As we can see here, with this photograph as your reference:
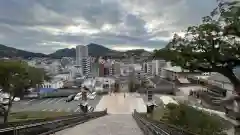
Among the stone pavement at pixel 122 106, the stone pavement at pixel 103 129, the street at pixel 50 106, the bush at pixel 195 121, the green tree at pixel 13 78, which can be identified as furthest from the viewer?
the street at pixel 50 106

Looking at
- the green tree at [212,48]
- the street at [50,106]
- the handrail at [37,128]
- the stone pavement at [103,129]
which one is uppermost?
the green tree at [212,48]

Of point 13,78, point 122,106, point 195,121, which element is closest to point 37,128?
point 195,121

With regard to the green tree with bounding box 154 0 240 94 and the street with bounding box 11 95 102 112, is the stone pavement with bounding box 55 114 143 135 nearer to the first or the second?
the green tree with bounding box 154 0 240 94

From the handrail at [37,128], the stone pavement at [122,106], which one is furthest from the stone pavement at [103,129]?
the stone pavement at [122,106]

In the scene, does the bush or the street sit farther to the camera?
the street

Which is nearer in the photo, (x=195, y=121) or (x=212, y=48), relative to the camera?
(x=212, y=48)

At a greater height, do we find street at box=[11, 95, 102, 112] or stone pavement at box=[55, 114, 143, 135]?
stone pavement at box=[55, 114, 143, 135]

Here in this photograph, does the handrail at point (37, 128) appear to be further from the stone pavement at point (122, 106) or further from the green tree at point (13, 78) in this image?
the stone pavement at point (122, 106)

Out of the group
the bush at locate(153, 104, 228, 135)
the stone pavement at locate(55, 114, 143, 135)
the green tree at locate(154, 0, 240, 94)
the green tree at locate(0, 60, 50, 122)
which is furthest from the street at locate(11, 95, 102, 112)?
the green tree at locate(154, 0, 240, 94)

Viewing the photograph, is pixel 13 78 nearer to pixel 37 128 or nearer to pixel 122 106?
pixel 37 128
